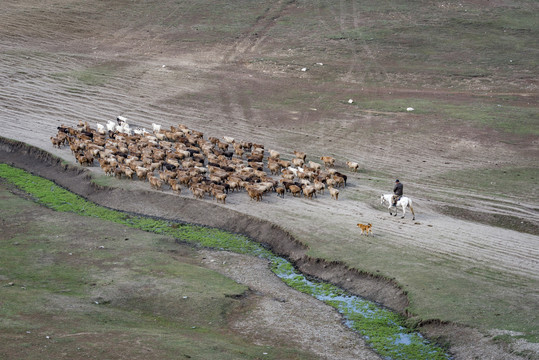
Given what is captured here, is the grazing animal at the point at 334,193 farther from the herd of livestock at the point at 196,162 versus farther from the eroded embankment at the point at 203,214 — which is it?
the eroded embankment at the point at 203,214

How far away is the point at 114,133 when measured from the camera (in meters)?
41.5

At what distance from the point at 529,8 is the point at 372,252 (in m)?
48.6

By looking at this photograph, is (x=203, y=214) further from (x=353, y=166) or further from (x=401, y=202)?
(x=353, y=166)

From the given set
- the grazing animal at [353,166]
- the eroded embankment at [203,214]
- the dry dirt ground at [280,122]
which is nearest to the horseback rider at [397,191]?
the dry dirt ground at [280,122]

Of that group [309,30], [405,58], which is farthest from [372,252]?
[309,30]

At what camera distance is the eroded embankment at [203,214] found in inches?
927

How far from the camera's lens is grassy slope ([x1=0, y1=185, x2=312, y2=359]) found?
17359 millimetres

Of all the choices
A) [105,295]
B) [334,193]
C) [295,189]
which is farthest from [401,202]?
[105,295]

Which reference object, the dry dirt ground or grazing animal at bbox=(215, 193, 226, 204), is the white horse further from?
grazing animal at bbox=(215, 193, 226, 204)

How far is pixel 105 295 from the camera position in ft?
71.4

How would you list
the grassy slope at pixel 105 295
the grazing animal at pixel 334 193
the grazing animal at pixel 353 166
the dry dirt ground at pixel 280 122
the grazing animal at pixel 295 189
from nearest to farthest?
the grassy slope at pixel 105 295 < the dry dirt ground at pixel 280 122 < the grazing animal at pixel 334 193 < the grazing animal at pixel 295 189 < the grazing animal at pixel 353 166

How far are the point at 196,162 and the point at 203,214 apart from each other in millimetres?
5932

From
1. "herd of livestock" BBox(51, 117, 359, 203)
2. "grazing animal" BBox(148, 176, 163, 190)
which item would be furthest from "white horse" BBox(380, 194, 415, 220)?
"grazing animal" BBox(148, 176, 163, 190)

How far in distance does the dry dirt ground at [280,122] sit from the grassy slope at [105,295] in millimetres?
1840
